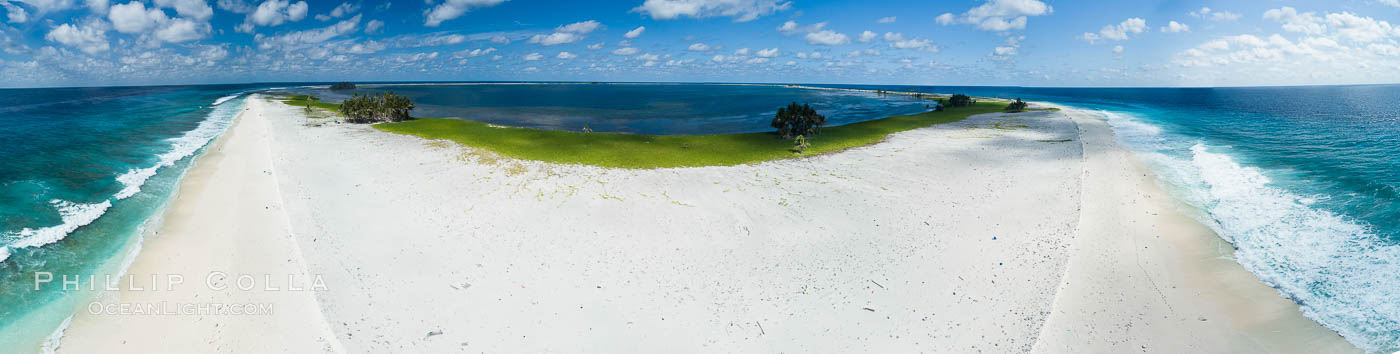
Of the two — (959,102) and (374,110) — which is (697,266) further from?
(959,102)

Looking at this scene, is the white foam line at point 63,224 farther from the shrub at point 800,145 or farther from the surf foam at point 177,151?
the shrub at point 800,145

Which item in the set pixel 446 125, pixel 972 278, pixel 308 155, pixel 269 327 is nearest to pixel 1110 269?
pixel 972 278

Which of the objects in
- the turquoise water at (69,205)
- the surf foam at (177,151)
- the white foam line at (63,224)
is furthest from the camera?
the surf foam at (177,151)

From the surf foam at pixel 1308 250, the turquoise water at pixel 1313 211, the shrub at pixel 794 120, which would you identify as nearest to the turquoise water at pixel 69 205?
the surf foam at pixel 1308 250

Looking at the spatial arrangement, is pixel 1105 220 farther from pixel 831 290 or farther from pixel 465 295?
pixel 465 295

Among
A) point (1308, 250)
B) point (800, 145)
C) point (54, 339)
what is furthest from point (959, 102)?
point (54, 339)

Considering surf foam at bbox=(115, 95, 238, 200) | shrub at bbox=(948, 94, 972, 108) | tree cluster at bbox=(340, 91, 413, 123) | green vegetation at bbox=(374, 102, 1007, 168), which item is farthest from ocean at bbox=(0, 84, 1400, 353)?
shrub at bbox=(948, 94, 972, 108)
